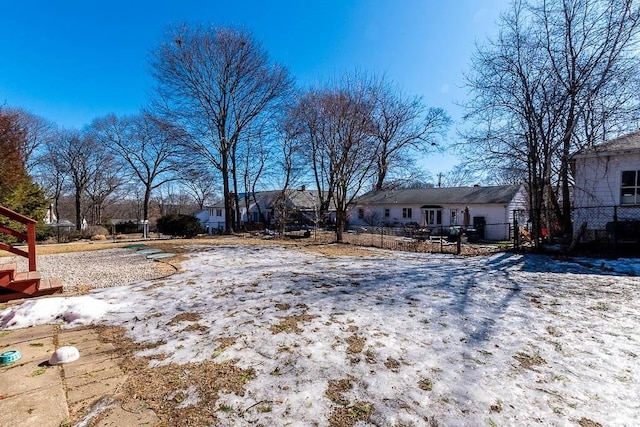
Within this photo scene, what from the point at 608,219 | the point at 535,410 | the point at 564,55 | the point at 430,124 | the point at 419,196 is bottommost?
the point at 535,410

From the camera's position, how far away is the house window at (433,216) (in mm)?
26995

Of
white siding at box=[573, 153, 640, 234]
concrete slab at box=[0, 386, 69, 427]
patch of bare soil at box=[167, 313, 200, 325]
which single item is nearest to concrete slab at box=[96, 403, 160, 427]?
concrete slab at box=[0, 386, 69, 427]

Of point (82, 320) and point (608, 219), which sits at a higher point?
point (608, 219)

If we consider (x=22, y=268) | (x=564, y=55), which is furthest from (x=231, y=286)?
(x=564, y=55)

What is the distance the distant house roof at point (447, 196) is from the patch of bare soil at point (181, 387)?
23591 millimetres

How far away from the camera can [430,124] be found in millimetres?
26828

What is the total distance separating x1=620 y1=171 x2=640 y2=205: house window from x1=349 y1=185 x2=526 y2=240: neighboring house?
27.4 feet

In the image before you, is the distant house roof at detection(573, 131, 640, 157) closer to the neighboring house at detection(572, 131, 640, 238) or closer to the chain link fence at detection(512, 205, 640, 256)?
the neighboring house at detection(572, 131, 640, 238)

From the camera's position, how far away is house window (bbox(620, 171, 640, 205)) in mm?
10430

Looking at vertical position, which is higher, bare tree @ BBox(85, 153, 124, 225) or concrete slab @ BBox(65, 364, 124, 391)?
bare tree @ BBox(85, 153, 124, 225)

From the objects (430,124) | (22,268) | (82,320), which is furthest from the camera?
(430,124)

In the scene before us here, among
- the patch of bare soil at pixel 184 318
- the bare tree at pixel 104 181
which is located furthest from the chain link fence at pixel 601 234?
the bare tree at pixel 104 181

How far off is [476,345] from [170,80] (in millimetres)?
21844

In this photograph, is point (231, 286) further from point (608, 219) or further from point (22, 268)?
point (608, 219)
